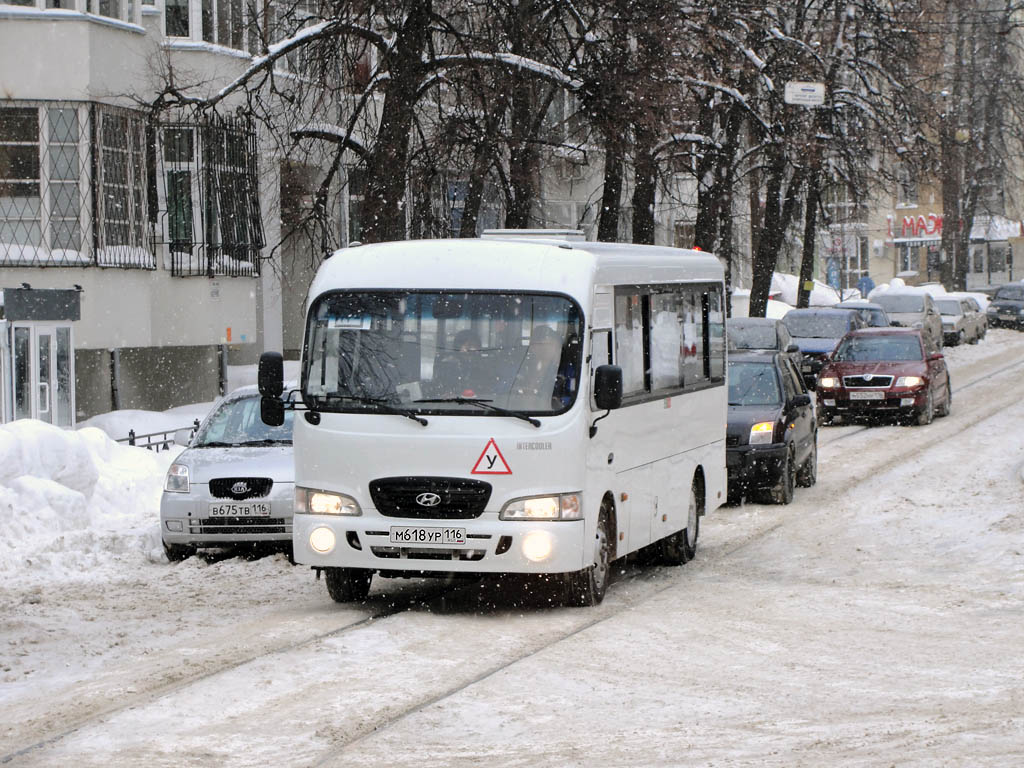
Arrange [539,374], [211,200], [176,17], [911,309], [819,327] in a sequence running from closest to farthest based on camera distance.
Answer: [539,374], [211,200], [176,17], [819,327], [911,309]

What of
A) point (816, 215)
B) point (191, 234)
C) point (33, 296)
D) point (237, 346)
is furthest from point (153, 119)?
point (816, 215)

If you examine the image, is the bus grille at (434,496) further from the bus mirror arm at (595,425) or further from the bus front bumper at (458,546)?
the bus mirror arm at (595,425)

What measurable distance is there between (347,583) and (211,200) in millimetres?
19165

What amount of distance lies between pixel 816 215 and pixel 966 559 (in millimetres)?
35395

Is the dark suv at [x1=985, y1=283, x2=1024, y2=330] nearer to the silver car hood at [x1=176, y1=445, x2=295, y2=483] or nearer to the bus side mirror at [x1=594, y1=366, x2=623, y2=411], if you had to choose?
the silver car hood at [x1=176, y1=445, x2=295, y2=483]

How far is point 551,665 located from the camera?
9.62 metres

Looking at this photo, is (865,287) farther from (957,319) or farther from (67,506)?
(67,506)

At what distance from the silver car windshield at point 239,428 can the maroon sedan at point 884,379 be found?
14.5 m

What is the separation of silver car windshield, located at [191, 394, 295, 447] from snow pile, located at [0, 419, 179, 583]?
38.6 inches

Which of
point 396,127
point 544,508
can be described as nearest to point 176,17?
point 396,127

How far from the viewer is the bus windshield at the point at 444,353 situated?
37.8 feet

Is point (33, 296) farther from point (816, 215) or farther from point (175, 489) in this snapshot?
point (816, 215)

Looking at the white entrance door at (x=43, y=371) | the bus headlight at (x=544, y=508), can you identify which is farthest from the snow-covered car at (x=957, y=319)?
the bus headlight at (x=544, y=508)

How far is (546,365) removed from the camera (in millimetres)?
11570
